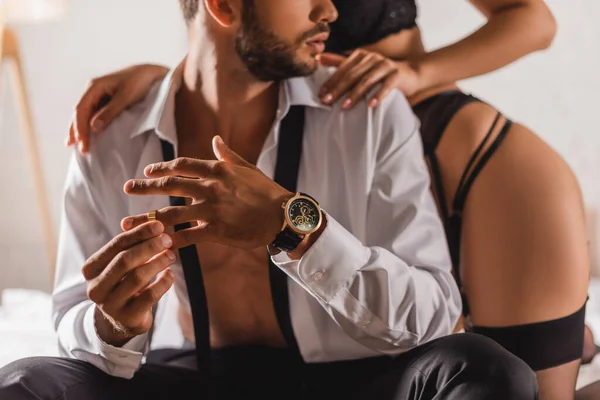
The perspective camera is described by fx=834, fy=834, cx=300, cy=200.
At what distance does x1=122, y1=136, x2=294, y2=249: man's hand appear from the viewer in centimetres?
101

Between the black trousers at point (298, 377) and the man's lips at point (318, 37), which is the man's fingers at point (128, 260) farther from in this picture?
the man's lips at point (318, 37)

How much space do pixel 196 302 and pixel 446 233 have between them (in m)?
0.46

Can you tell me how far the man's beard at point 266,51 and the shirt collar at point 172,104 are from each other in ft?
0.11

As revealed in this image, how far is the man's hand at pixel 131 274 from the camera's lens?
100 cm

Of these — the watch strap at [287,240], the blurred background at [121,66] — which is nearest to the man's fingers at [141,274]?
the watch strap at [287,240]

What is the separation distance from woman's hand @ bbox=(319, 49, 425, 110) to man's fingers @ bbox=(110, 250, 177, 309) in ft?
1.38

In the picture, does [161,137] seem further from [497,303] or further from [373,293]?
[497,303]

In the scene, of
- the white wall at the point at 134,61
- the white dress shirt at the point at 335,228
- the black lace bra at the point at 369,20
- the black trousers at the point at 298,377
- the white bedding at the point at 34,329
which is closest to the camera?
the black trousers at the point at 298,377

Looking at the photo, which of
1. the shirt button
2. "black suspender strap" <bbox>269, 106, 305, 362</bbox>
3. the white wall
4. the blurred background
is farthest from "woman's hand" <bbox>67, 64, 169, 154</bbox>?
the white wall

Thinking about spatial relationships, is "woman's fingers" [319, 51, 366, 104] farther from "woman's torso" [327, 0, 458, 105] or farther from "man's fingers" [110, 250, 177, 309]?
"man's fingers" [110, 250, 177, 309]

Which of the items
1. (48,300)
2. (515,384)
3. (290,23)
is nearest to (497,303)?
(515,384)

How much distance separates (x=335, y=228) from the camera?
3.48ft

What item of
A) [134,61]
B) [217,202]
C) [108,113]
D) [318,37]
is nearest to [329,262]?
[217,202]

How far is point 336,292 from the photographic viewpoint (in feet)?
3.62
